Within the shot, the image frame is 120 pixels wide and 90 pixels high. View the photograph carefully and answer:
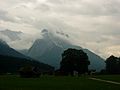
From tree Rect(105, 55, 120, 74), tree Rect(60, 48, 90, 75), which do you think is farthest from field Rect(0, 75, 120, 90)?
tree Rect(105, 55, 120, 74)

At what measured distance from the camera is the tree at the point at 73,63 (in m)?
134

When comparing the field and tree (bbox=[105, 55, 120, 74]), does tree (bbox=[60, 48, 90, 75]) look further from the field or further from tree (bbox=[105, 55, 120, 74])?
the field

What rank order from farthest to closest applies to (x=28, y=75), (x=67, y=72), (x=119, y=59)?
1. (x=119, y=59)
2. (x=67, y=72)
3. (x=28, y=75)

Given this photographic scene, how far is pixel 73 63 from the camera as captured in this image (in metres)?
136

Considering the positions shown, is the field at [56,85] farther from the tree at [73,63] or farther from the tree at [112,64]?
the tree at [112,64]

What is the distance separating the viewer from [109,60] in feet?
555

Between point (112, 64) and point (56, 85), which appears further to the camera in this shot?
point (112, 64)

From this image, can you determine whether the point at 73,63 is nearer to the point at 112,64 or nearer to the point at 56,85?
the point at 112,64

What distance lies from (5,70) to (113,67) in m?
55.6

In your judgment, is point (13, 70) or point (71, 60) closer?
point (71, 60)

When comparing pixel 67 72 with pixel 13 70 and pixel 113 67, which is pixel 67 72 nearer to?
pixel 113 67

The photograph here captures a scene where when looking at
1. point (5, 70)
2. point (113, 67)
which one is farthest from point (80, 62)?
point (5, 70)

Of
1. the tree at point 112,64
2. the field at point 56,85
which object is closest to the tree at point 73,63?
the tree at point 112,64

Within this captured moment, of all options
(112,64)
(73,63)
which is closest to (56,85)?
(73,63)
